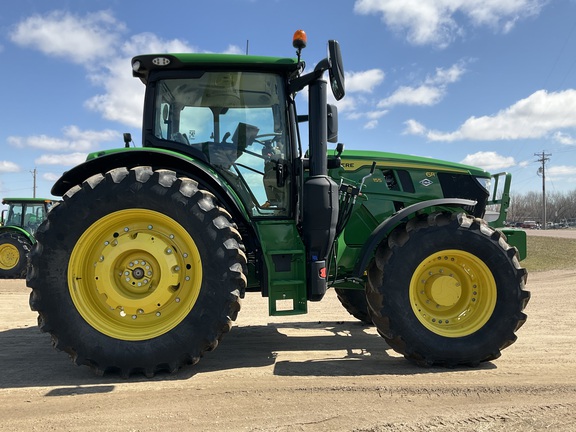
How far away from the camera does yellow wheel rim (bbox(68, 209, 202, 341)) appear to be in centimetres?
332

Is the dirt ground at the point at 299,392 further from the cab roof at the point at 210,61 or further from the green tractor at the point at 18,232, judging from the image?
the green tractor at the point at 18,232

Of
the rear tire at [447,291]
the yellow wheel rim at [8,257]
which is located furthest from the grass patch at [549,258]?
the yellow wheel rim at [8,257]

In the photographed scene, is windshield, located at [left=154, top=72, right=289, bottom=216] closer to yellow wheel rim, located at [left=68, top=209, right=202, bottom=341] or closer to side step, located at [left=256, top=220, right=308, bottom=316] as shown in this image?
side step, located at [left=256, top=220, right=308, bottom=316]

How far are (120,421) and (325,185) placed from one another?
2325 mm

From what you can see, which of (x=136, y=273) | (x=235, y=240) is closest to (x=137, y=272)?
(x=136, y=273)

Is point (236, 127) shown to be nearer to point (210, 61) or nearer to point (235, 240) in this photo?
point (210, 61)

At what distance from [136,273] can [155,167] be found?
952 mm

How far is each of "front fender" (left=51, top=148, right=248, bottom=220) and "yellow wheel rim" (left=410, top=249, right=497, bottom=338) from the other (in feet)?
5.62

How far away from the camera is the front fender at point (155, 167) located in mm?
3479

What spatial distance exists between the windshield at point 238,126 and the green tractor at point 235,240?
0.04 ft

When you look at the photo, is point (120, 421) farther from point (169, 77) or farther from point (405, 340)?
point (169, 77)

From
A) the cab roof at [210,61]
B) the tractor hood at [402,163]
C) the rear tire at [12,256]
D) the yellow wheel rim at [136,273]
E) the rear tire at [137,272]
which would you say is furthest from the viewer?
the rear tire at [12,256]

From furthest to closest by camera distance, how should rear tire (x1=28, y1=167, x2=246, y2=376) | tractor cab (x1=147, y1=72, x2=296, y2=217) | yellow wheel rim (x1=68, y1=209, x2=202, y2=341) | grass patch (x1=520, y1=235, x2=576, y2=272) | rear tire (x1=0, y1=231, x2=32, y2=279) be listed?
grass patch (x1=520, y1=235, x2=576, y2=272), rear tire (x1=0, y1=231, x2=32, y2=279), tractor cab (x1=147, y1=72, x2=296, y2=217), yellow wheel rim (x1=68, y1=209, x2=202, y2=341), rear tire (x1=28, y1=167, x2=246, y2=376)

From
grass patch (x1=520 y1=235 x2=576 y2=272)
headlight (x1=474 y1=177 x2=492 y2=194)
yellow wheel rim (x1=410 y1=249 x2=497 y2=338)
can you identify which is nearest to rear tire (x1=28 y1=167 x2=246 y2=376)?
yellow wheel rim (x1=410 y1=249 x2=497 y2=338)
